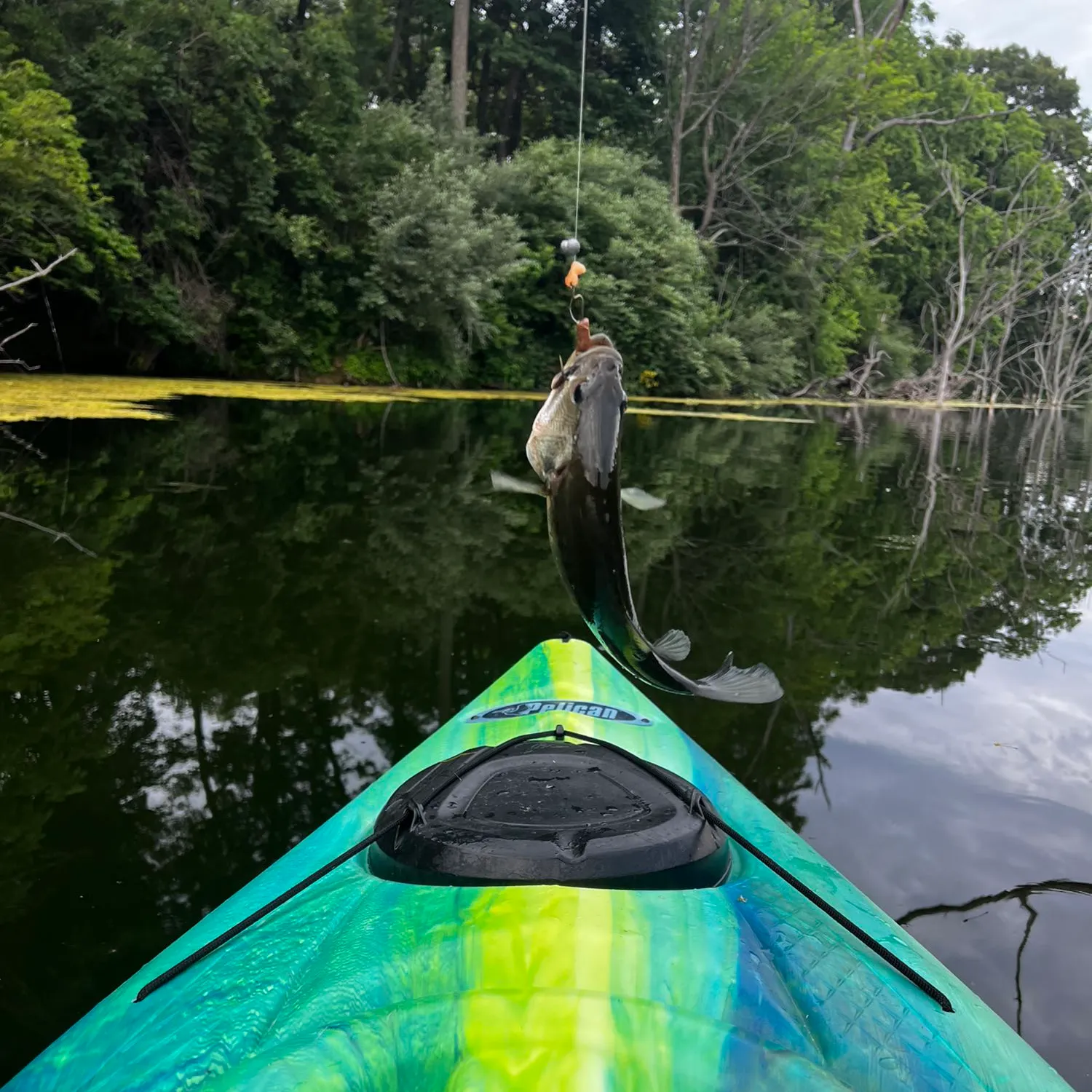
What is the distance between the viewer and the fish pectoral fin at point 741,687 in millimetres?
1698

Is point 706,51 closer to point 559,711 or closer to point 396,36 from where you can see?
point 396,36

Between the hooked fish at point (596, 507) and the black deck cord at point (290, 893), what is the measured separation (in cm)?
40

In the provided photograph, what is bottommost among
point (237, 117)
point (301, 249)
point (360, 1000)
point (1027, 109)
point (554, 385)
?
point (360, 1000)

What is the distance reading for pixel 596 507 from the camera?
166cm

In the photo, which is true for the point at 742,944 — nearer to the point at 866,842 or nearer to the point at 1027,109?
the point at 866,842

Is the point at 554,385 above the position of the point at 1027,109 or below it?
below

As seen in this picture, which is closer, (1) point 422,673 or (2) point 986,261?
(1) point 422,673

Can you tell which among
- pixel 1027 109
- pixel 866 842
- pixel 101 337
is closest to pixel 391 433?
pixel 101 337

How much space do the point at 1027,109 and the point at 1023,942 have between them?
41009 mm

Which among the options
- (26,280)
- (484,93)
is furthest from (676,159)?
(26,280)

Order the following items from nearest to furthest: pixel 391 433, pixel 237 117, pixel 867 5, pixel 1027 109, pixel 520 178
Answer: pixel 391 433 → pixel 237 117 → pixel 520 178 → pixel 867 5 → pixel 1027 109

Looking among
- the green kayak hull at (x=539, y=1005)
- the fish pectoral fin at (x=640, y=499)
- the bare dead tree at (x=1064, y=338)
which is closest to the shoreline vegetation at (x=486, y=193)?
the bare dead tree at (x=1064, y=338)

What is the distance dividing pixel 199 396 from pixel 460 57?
1000cm

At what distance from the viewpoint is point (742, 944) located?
4.23ft
